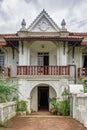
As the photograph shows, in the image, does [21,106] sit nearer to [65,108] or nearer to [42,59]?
[65,108]

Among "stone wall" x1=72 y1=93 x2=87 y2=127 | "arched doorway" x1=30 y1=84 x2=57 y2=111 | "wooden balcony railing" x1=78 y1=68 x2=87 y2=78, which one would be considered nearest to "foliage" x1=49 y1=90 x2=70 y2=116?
"arched doorway" x1=30 y1=84 x2=57 y2=111

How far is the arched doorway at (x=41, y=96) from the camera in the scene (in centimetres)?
2625

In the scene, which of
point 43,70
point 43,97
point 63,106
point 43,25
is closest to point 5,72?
point 43,70

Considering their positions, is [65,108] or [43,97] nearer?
[65,108]

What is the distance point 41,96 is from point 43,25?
625 cm

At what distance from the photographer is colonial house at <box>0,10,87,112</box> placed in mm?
24766

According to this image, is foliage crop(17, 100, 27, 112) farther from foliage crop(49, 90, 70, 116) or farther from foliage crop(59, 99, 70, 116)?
foliage crop(59, 99, 70, 116)

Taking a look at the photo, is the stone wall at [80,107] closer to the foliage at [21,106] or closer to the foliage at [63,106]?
the foliage at [63,106]

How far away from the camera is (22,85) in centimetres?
2489

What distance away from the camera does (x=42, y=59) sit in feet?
92.1

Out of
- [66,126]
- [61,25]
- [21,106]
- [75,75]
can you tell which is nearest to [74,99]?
[66,126]

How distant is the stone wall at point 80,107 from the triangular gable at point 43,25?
9.75 m

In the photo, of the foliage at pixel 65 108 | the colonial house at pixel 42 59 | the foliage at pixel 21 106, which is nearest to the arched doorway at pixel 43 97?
the colonial house at pixel 42 59

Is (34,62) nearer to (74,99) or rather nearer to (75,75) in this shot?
(75,75)
